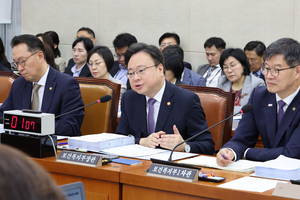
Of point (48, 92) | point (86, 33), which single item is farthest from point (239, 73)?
point (86, 33)

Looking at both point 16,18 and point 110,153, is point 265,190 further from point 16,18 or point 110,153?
point 16,18

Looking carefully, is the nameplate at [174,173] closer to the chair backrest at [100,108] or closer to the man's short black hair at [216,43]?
the chair backrest at [100,108]

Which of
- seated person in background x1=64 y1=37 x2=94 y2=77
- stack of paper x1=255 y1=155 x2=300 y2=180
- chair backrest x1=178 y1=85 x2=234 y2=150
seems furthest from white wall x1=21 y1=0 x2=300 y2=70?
stack of paper x1=255 y1=155 x2=300 y2=180

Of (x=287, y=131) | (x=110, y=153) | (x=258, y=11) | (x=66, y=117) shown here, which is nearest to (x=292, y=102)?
(x=287, y=131)

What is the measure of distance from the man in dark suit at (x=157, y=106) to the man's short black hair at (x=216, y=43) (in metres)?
3.03

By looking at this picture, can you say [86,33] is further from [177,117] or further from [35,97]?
[177,117]

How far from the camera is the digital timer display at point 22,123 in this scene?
1.77m

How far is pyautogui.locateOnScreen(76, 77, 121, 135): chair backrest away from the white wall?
3021 mm

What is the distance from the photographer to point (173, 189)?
4.60 ft

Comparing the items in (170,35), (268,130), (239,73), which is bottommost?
(268,130)

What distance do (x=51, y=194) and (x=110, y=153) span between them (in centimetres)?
149

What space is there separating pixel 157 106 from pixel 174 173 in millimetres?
893

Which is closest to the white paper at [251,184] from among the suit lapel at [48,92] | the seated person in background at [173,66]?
the suit lapel at [48,92]

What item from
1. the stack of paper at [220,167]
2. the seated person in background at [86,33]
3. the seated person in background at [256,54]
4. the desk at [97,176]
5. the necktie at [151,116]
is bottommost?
the desk at [97,176]
